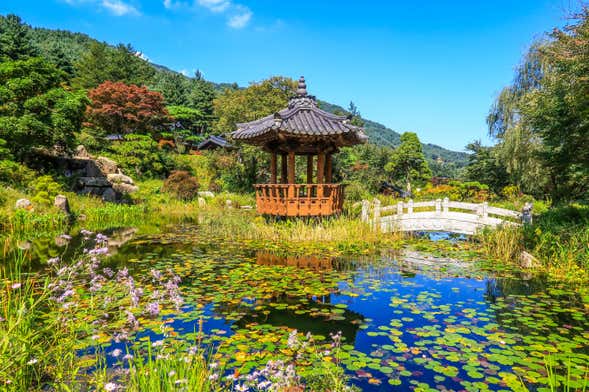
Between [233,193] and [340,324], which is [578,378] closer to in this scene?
[340,324]

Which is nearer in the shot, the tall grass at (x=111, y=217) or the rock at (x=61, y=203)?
the rock at (x=61, y=203)

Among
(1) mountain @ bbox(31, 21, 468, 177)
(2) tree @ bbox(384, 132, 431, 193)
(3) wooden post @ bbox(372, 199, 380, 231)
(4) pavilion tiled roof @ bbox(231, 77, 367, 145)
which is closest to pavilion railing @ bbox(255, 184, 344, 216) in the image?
(3) wooden post @ bbox(372, 199, 380, 231)

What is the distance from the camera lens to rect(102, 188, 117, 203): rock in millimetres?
17062

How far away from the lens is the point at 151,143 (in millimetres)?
23656

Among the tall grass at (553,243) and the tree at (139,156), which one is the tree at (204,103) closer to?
the tree at (139,156)

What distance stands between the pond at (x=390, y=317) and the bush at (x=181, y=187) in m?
12.7

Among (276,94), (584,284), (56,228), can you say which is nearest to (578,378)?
(584,284)

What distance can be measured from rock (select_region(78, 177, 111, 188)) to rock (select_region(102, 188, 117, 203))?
322 millimetres

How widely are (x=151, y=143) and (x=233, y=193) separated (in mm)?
6974

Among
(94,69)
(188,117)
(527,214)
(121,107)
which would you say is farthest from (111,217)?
(94,69)

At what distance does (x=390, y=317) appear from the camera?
454 cm

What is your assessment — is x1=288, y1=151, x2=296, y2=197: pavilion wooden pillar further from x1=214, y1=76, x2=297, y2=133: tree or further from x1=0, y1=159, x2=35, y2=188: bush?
x1=0, y1=159, x2=35, y2=188: bush

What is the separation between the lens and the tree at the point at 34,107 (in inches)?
522

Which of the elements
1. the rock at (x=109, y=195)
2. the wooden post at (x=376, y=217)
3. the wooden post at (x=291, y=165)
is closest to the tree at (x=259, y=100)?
the rock at (x=109, y=195)
